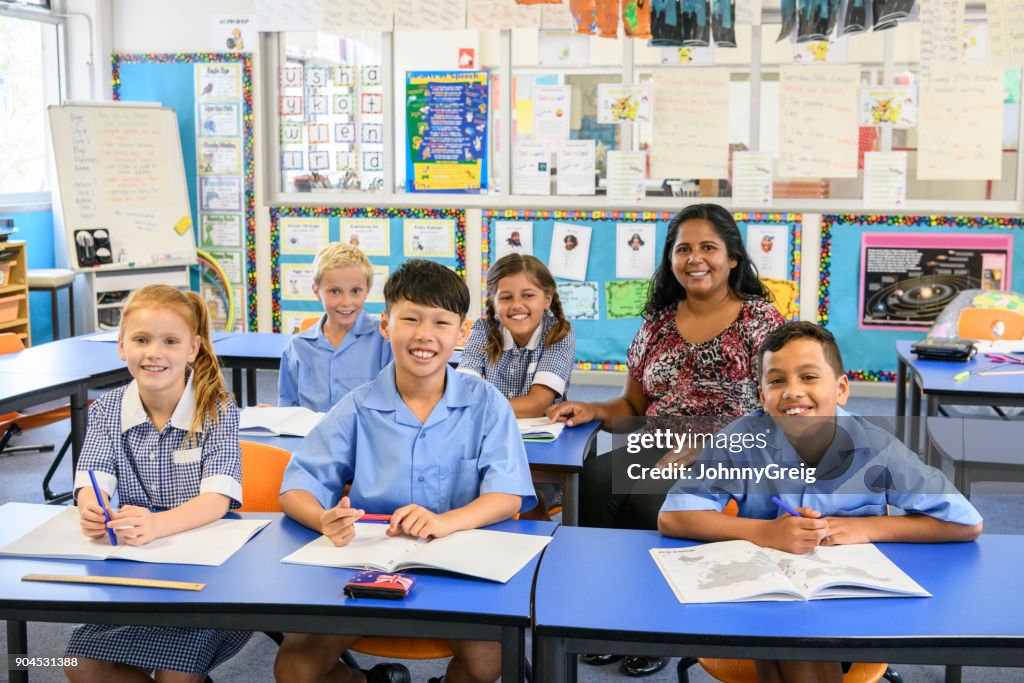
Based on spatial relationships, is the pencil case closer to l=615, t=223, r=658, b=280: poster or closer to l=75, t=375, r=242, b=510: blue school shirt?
l=75, t=375, r=242, b=510: blue school shirt

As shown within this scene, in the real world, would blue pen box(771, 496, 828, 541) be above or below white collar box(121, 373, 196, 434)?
below

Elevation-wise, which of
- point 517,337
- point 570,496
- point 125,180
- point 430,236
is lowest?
point 570,496

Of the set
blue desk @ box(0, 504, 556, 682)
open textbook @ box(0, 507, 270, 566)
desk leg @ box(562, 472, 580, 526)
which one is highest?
open textbook @ box(0, 507, 270, 566)

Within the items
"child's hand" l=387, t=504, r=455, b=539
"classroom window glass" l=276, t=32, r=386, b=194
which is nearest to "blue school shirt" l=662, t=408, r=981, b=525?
"child's hand" l=387, t=504, r=455, b=539

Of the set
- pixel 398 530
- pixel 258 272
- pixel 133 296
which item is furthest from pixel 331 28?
pixel 398 530

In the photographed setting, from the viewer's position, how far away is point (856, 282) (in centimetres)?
607

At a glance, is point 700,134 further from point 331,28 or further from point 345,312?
point 345,312

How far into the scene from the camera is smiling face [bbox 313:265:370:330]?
3516mm

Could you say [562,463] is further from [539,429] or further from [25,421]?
[25,421]

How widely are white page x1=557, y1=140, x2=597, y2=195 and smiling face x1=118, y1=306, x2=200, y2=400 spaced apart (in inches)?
169

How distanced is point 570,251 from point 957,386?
3223 millimetres

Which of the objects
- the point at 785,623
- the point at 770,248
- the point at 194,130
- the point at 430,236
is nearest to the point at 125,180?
the point at 194,130

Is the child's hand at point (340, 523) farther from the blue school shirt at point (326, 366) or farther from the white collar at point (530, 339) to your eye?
the blue school shirt at point (326, 366)

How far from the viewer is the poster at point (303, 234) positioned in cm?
667
